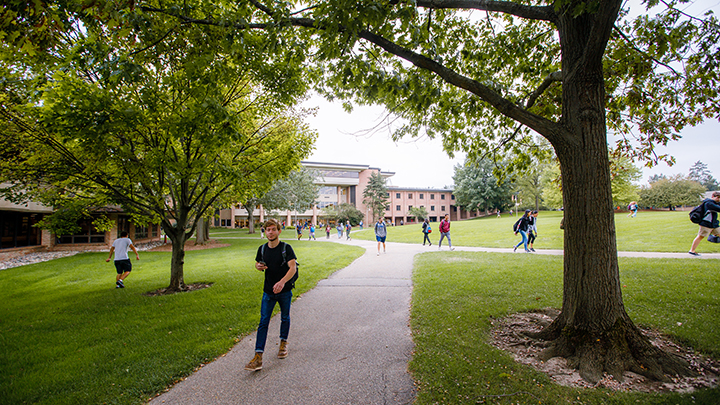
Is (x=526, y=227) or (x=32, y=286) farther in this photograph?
(x=526, y=227)

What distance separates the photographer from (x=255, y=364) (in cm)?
381

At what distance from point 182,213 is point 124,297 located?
2.55 metres

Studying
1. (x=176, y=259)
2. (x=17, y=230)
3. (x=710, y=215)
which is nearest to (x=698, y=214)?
(x=710, y=215)

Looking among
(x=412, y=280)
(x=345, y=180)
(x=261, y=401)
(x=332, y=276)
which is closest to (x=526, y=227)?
(x=412, y=280)

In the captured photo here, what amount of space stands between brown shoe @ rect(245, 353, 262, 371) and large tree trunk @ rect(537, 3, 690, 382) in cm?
371

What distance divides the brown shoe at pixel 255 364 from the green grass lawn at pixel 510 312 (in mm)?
1937

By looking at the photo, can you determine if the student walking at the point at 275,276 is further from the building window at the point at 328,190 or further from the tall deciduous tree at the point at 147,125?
the building window at the point at 328,190

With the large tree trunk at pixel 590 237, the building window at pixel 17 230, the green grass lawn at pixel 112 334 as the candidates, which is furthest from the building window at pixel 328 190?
the large tree trunk at pixel 590 237

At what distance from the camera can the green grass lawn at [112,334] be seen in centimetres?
347

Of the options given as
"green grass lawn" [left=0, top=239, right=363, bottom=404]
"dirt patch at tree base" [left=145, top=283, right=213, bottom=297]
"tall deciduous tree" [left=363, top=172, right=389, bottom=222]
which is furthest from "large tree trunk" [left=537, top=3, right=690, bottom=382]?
"tall deciduous tree" [left=363, top=172, right=389, bottom=222]

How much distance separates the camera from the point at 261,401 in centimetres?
310

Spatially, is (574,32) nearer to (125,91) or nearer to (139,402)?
(139,402)

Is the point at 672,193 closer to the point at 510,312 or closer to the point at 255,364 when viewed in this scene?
the point at 510,312

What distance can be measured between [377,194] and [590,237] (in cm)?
5837
